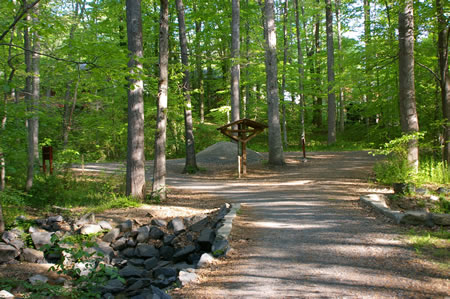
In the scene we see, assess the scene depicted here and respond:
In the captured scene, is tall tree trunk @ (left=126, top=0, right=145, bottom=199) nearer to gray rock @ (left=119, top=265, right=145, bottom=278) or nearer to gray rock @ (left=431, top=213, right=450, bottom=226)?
gray rock @ (left=119, top=265, right=145, bottom=278)

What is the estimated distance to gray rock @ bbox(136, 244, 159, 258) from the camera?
712 cm

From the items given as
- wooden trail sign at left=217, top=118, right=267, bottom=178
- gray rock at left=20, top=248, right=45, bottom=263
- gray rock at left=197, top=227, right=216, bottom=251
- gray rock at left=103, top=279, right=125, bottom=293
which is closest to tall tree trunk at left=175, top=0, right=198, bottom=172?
wooden trail sign at left=217, top=118, right=267, bottom=178

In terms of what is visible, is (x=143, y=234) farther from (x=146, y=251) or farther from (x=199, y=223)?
(x=199, y=223)

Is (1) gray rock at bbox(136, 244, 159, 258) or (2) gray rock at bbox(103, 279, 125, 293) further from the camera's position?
(1) gray rock at bbox(136, 244, 159, 258)

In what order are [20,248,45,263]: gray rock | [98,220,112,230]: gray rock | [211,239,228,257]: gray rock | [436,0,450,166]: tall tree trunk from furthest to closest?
[436,0,450,166]: tall tree trunk, [98,220,112,230]: gray rock, [20,248,45,263]: gray rock, [211,239,228,257]: gray rock

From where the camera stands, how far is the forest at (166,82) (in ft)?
28.2

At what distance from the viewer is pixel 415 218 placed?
20.2 feet

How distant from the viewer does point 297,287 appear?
13.3 feet

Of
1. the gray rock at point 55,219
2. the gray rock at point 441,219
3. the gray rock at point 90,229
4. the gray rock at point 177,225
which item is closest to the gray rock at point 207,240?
the gray rock at point 177,225

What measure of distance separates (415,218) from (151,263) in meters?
4.88

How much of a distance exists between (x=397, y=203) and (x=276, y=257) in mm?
4515

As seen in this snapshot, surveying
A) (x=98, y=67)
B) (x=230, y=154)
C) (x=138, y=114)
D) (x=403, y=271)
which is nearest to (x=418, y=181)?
(x=403, y=271)

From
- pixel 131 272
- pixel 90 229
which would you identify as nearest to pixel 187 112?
pixel 90 229

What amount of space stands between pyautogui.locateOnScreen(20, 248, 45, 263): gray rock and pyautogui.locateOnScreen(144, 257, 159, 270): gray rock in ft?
6.09
